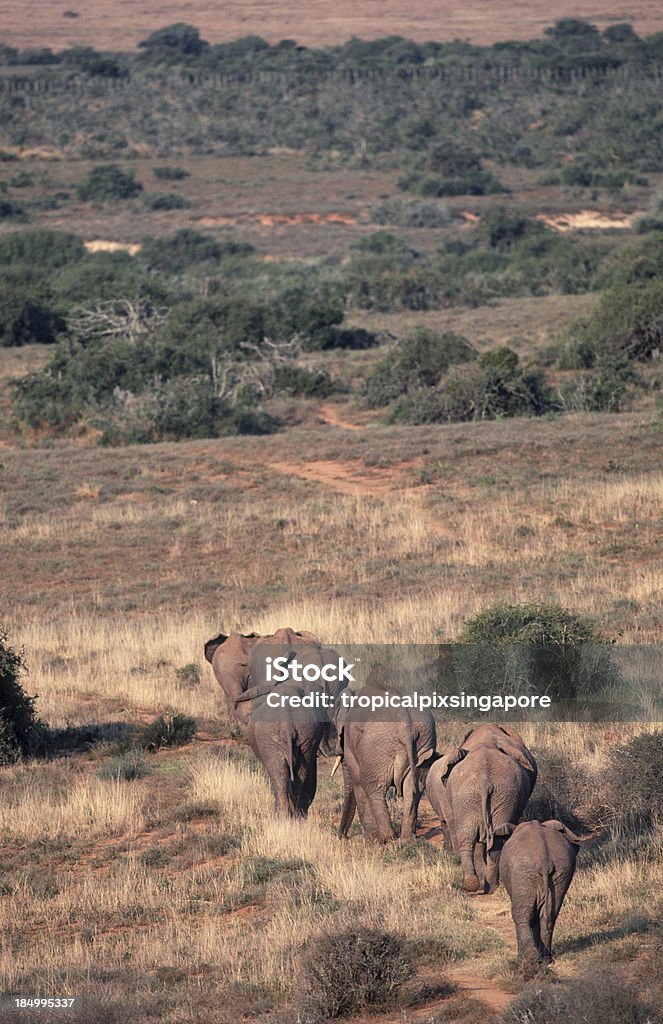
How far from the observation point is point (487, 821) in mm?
8289

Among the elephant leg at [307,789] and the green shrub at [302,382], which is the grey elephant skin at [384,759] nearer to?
the elephant leg at [307,789]

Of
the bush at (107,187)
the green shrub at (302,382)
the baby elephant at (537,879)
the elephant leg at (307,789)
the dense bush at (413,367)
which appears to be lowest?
the green shrub at (302,382)

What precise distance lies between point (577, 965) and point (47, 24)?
486 feet

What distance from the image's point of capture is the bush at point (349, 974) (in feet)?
23.9

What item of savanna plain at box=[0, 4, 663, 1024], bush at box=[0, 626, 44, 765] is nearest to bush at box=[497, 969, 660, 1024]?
savanna plain at box=[0, 4, 663, 1024]

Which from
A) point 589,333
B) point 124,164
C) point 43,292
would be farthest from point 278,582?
point 124,164

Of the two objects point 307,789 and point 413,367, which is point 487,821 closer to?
point 307,789

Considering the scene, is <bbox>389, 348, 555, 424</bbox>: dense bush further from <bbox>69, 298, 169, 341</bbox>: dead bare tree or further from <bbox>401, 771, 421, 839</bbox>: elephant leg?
<bbox>401, 771, 421, 839</bbox>: elephant leg

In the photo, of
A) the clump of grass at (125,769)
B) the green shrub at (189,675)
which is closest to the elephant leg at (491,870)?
the clump of grass at (125,769)

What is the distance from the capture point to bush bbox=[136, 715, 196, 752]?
12.7 meters

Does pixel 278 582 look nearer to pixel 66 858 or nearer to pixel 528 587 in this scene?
pixel 528 587

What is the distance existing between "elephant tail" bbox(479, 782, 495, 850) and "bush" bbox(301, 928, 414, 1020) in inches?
42.6

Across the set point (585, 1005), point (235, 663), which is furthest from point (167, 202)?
point (585, 1005)

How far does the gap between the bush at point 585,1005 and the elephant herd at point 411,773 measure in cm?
53
